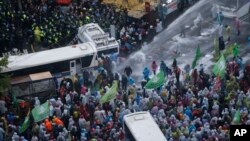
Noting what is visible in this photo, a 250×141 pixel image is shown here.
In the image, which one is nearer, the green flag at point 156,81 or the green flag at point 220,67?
the green flag at point 156,81

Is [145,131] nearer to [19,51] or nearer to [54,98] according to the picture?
[54,98]

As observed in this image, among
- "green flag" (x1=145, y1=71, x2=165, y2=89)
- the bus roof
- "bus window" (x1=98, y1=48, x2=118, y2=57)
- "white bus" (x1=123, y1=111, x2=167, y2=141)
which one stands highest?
the bus roof

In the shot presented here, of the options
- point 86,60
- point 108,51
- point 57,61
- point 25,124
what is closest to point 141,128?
point 25,124

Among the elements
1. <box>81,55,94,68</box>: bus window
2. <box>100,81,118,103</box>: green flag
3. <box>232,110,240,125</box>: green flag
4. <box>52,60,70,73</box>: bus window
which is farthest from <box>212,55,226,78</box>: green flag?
<box>52,60,70,73</box>: bus window

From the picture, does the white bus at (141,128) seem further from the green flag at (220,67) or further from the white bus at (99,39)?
the white bus at (99,39)

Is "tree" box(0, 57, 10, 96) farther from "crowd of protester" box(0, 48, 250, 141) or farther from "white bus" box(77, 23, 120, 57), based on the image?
"white bus" box(77, 23, 120, 57)

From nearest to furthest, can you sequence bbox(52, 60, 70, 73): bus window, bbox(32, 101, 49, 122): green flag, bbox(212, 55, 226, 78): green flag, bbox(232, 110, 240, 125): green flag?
bbox(232, 110, 240, 125): green flag, bbox(32, 101, 49, 122): green flag, bbox(212, 55, 226, 78): green flag, bbox(52, 60, 70, 73): bus window

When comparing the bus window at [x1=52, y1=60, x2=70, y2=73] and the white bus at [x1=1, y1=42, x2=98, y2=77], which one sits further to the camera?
the bus window at [x1=52, y1=60, x2=70, y2=73]

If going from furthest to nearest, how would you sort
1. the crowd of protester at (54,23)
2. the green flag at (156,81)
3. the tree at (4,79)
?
1. the crowd of protester at (54,23)
2. the green flag at (156,81)
3. the tree at (4,79)

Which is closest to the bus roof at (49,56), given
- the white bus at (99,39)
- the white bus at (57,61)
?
the white bus at (57,61)
